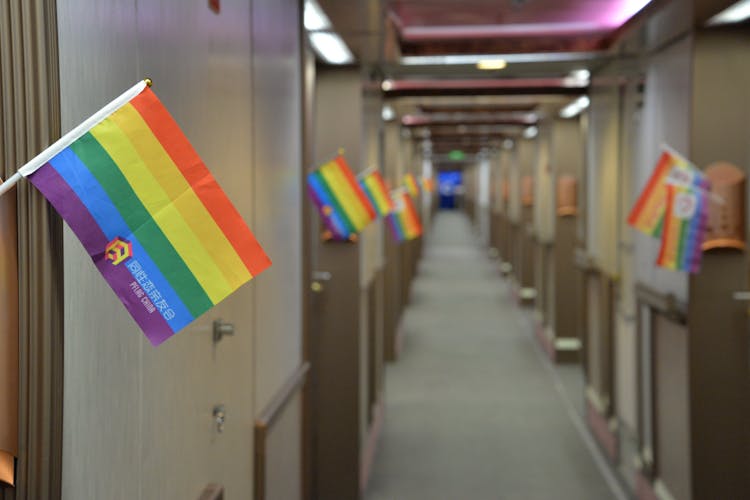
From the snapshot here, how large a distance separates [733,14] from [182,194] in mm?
3161

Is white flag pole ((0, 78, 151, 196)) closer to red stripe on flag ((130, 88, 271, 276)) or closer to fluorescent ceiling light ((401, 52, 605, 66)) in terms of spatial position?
red stripe on flag ((130, 88, 271, 276))

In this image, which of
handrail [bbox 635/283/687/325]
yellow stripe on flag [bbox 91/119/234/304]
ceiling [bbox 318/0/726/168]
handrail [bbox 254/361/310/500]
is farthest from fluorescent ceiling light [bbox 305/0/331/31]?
yellow stripe on flag [bbox 91/119/234/304]

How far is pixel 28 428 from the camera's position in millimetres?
1281

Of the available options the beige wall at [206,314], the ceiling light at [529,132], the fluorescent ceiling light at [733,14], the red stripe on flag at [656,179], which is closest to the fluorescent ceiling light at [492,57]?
the fluorescent ceiling light at [733,14]

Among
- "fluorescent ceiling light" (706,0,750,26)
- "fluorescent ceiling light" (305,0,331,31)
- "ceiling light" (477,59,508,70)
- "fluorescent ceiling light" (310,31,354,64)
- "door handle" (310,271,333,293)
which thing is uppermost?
"ceiling light" (477,59,508,70)

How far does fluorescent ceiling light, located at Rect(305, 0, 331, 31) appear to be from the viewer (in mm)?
3621

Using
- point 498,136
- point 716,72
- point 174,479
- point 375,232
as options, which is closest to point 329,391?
point 375,232

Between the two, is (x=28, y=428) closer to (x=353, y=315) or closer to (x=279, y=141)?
(x=279, y=141)

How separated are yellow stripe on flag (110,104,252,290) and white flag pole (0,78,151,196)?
12 millimetres

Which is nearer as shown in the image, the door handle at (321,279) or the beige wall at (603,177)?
the door handle at (321,279)

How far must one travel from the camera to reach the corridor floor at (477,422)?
17.7 ft

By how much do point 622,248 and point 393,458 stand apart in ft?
6.95

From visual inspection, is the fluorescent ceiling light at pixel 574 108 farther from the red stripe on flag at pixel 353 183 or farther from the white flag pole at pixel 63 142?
the white flag pole at pixel 63 142

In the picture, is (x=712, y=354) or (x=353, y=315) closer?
(x=712, y=354)
